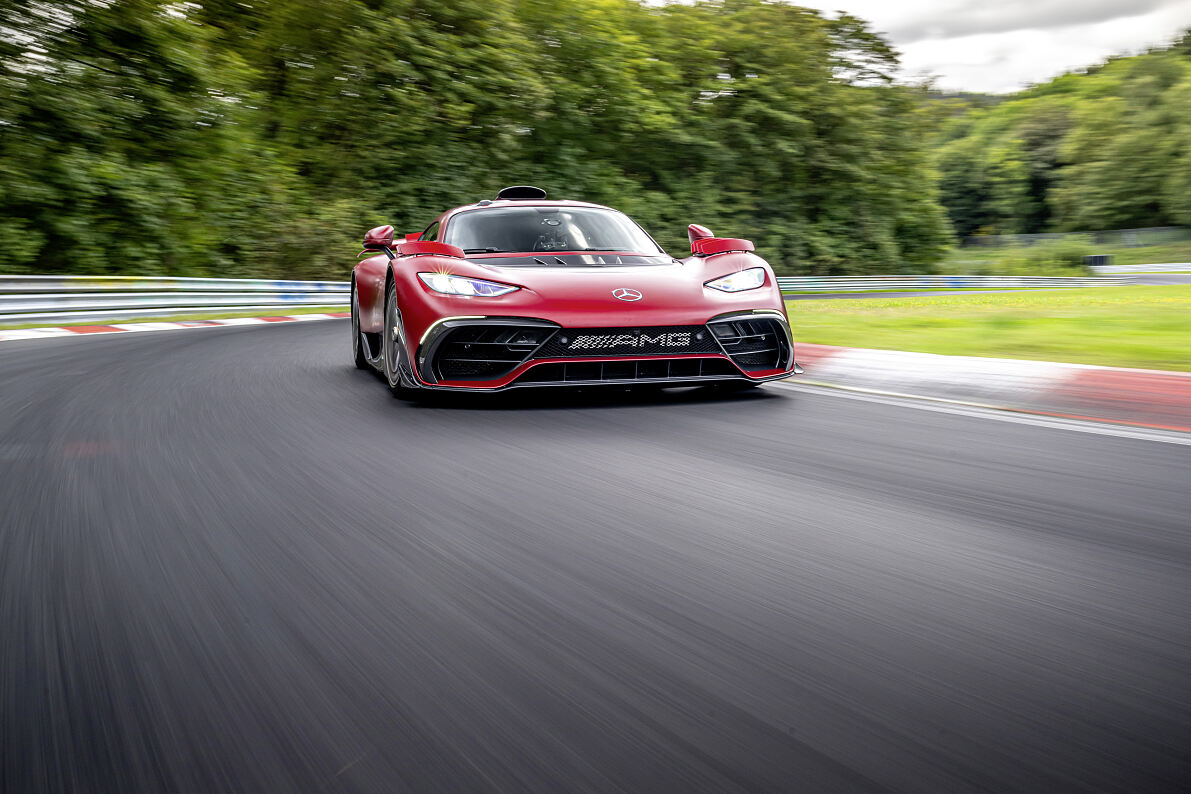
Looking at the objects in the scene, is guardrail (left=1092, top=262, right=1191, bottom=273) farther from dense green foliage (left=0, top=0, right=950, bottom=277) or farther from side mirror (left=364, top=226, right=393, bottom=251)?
side mirror (left=364, top=226, right=393, bottom=251)

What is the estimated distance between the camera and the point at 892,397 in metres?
6.07

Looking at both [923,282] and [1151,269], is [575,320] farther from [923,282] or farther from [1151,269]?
[1151,269]

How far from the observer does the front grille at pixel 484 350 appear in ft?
17.7

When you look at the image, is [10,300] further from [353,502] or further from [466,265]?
[353,502]

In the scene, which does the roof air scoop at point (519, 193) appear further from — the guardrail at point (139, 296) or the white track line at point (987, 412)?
the guardrail at point (139, 296)

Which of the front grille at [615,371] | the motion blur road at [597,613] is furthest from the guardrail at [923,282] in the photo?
the motion blur road at [597,613]

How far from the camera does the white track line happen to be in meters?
4.70

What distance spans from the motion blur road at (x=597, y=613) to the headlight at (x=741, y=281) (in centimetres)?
134

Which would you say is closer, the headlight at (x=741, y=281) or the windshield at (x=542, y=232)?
the headlight at (x=741, y=281)

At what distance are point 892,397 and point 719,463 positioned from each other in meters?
2.26

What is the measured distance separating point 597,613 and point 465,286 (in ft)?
11.1

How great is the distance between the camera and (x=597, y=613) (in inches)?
94.0

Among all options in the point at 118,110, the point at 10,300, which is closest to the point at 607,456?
the point at 10,300

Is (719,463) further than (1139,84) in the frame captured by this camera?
No
